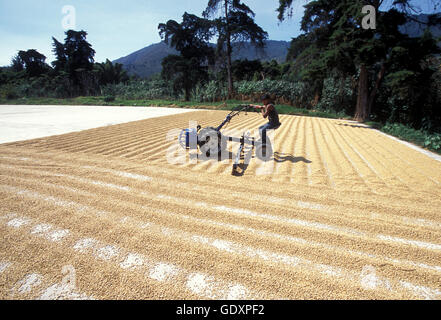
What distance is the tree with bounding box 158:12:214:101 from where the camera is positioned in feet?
81.1

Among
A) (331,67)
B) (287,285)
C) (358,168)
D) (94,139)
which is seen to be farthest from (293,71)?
(287,285)

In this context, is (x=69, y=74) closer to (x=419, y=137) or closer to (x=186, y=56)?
(x=186, y=56)

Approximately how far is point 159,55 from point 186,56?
86.2m

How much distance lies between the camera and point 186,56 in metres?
26.1

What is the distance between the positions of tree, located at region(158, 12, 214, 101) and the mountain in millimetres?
2110

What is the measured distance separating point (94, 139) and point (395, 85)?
503 inches

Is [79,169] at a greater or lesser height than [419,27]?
lesser

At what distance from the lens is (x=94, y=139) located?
20.6 feet

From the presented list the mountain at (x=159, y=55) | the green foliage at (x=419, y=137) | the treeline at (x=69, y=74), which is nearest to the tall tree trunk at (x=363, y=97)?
the green foliage at (x=419, y=137)

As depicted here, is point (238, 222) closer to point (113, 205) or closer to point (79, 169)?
point (113, 205)

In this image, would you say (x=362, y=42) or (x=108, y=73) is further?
(x=108, y=73)

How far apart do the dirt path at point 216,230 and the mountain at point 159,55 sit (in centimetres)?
1561

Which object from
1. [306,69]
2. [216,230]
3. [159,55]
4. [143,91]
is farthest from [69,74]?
[159,55]

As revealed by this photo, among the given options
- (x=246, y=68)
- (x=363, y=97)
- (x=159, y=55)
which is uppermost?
(x=159, y=55)
